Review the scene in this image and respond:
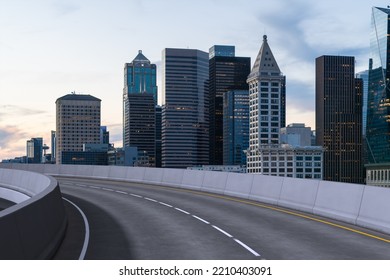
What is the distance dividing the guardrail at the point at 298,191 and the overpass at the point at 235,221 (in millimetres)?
40

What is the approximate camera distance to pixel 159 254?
13.9 metres

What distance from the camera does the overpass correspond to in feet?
48.1

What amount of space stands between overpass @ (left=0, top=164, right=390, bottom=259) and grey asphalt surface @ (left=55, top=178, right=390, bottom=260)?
3 centimetres

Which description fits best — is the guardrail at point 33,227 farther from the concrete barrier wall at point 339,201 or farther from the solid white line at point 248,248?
the concrete barrier wall at point 339,201

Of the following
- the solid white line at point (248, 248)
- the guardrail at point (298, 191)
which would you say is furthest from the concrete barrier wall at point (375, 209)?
the solid white line at point (248, 248)

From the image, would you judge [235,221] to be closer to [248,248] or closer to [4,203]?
[248,248]

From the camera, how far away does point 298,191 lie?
2511 centimetres

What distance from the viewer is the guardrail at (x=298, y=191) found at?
1894cm

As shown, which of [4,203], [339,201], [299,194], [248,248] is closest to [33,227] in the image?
[248,248]

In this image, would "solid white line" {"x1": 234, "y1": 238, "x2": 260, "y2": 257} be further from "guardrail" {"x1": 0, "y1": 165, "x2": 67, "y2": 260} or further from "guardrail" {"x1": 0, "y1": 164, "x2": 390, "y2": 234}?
"guardrail" {"x1": 0, "y1": 164, "x2": 390, "y2": 234}

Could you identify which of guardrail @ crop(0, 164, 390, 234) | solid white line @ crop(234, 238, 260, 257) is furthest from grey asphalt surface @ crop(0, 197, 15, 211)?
solid white line @ crop(234, 238, 260, 257)

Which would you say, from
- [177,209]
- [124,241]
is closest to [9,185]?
[177,209]

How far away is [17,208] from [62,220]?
6264 mm
